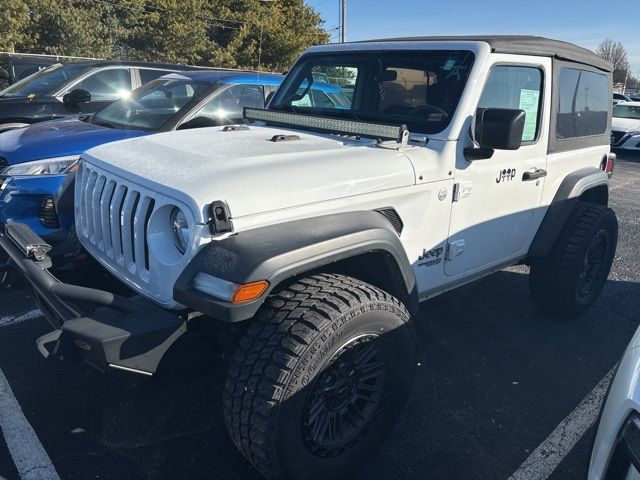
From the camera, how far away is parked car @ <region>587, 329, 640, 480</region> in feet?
5.32

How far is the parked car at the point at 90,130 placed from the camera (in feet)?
12.0

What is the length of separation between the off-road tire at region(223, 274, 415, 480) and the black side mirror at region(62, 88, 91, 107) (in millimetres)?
5089

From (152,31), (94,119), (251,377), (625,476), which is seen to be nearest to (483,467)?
(625,476)

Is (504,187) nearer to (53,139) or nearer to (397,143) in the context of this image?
(397,143)

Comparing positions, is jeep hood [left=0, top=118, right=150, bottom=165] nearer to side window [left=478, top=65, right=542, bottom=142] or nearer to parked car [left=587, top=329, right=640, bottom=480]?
side window [left=478, top=65, right=542, bottom=142]

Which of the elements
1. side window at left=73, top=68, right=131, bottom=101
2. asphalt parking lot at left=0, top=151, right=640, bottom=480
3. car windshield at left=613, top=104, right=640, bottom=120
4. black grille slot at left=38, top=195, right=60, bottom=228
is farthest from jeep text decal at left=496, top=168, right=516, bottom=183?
car windshield at left=613, top=104, right=640, bottom=120

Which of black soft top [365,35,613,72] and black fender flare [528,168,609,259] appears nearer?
black soft top [365,35,613,72]

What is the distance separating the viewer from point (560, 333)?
13.1ft

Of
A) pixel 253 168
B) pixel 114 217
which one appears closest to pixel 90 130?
pixel 114 217

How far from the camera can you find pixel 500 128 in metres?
2.65

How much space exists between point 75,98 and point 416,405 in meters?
5.27

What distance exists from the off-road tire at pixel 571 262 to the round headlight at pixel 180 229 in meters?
2.85

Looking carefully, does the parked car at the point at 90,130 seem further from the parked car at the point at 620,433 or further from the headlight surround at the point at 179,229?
the parked car at the point at 620,433

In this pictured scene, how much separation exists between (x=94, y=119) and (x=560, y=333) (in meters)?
4.73
